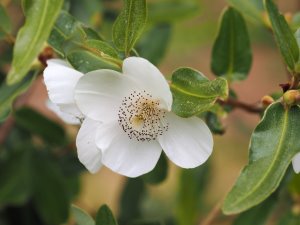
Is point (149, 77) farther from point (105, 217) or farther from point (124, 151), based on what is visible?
point (105, 217)

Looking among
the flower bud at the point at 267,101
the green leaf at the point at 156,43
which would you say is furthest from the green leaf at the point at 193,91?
the green leaf at the point at 156,43

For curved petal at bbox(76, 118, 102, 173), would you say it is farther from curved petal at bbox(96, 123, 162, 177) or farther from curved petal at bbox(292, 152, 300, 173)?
curved petal at bbox(292, 152, 300, 173)

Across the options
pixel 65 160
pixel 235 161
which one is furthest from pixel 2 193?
pixel 235 161

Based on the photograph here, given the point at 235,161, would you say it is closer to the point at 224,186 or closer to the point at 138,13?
the point at 224,186

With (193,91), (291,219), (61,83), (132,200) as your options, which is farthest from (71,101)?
(132,200)

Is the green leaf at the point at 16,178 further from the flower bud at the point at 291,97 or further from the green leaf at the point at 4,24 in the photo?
the flower bud at the point at 291,97

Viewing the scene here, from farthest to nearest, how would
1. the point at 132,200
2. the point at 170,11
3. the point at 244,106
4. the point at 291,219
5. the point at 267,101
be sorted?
the point at 132,200 → the point at 170,11 → the point at 291,219 → the point at 244,106 → the point at 267,101

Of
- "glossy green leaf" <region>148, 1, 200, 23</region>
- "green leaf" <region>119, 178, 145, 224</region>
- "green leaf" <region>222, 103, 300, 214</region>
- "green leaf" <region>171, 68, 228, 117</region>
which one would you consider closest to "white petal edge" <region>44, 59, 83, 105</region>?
"green leaf" <region>171, 68, 228, 117</region>
